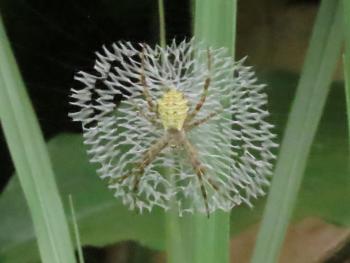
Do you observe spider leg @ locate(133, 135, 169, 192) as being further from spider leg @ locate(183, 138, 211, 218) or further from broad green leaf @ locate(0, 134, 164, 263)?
broad green leaf @ locate(0, 134, 164, 263)

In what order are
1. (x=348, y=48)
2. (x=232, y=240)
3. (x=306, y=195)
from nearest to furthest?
1. (x=348, y=48)
2. (x=306, y=195)
3. (x=232, y=240)

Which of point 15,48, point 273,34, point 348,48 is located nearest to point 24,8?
point 15,48

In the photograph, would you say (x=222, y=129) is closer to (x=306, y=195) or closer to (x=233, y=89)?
(x=233, y=89)

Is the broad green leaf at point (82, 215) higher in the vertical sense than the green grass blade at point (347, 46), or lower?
lower

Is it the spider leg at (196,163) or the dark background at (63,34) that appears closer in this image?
the spider leg at (196,163)

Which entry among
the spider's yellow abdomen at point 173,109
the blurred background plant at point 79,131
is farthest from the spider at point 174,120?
the blurred background plant at point 79,131

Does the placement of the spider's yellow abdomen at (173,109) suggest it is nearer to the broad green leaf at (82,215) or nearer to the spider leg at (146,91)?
the spider leg at (146,91)
